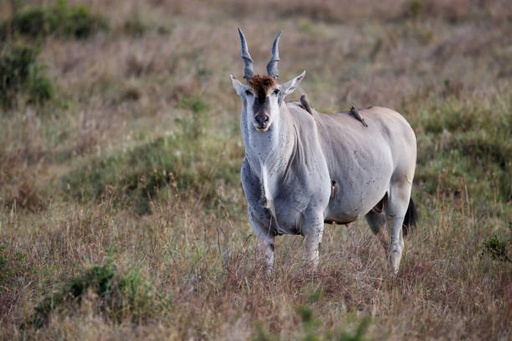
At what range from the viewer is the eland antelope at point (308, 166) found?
602 centimetres

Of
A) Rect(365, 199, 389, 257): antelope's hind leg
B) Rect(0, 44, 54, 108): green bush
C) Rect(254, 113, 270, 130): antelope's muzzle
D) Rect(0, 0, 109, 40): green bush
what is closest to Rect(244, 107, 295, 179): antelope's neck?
Rect(254, 113, 270, 130): antelope's muzzle

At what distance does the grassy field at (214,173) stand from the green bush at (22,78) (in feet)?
0.12

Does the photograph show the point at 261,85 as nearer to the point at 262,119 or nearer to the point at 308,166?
the point at 262,119

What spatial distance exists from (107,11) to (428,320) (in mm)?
13333

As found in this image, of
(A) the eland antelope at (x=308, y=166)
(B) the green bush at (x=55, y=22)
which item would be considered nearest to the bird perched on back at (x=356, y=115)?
(A) the eland antelope at (x=308, y=166)

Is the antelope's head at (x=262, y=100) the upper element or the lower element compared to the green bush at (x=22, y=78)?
upper

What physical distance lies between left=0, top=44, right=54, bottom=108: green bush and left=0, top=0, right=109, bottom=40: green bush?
8.01ft

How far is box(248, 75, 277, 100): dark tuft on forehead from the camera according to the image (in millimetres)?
5844

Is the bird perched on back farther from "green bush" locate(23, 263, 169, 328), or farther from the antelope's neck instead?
"green bush" locate(23, 263, 169, 328)

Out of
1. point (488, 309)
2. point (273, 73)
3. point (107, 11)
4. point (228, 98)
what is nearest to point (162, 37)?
point (107, 11)

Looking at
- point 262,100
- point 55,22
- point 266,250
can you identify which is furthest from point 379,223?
point 55,22

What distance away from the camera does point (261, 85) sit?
5852 mm

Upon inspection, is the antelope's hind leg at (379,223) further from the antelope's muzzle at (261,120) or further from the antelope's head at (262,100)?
the antelope's muzzle at (261,120)

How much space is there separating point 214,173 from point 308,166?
3.14 meters
